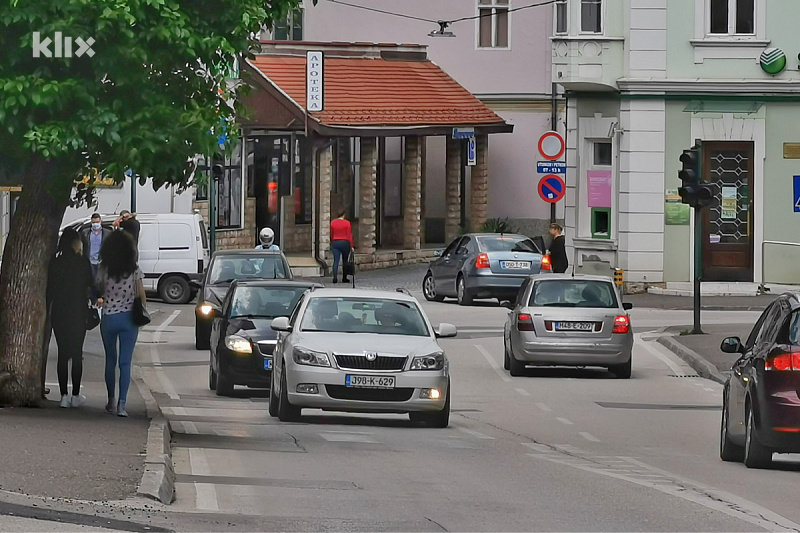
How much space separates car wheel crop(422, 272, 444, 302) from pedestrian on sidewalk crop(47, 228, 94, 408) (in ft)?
69.1

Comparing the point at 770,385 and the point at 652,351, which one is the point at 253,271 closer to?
the point at 652,351

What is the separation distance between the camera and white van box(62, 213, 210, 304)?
36.8m

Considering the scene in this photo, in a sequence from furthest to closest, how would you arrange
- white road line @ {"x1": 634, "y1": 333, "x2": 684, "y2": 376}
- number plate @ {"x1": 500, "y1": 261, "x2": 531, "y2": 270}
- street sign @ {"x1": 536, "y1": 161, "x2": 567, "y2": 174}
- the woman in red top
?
1. the woman in red top
2. street sign @ {"x1": 536, "y1": 161, "x2": 567, "y2": 174}
3. number plate @ {"x1": 500, "y1": 261, "x2": 531, "y2": 270}
4. white road line @ {"x1": 634, "y1": 333, "x2": 684, "y2": 376}

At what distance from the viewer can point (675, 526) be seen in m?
10.4

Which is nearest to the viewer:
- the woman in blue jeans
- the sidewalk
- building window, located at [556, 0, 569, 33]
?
the sidewalk

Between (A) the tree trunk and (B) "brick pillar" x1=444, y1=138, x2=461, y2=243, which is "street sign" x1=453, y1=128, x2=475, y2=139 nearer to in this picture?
(B) "brick pillar" x1=444, y1=138, x2=461, y2=243

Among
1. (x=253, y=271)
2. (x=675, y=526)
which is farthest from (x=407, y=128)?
(x=675, y=526)

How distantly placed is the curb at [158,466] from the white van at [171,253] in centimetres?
1981

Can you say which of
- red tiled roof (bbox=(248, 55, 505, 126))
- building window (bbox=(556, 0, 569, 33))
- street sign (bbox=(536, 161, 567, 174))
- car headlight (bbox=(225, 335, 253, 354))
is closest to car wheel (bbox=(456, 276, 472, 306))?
street sign (bbox=(536, 161, 567, 174))

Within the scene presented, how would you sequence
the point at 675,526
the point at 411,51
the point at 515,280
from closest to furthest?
the point at 675,526 < the point at 515,280 < the point at 411,51

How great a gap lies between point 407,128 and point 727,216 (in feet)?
42.2

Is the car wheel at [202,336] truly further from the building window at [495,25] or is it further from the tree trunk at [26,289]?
the building window at [495,25]

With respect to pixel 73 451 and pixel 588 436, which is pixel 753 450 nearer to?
pixel 588 436

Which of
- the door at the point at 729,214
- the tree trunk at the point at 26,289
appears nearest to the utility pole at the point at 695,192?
the door at the point at 729,214
